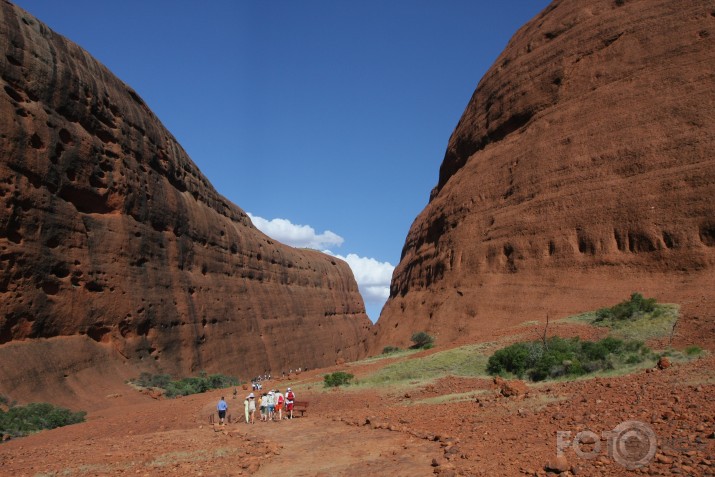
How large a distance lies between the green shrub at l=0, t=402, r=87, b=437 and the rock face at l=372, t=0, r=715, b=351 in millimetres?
18533

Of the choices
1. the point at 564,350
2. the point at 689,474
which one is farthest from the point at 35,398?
the point at 689,474

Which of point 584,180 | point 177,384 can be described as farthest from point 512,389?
point 177,384

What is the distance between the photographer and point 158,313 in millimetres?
29984

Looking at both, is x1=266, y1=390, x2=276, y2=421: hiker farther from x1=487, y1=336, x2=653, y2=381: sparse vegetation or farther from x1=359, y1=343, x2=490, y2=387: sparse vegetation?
x1=487, y1=336, x2=653, y2=381: sparse vegetation

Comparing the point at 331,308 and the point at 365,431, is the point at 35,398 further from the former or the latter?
the point at 331,308

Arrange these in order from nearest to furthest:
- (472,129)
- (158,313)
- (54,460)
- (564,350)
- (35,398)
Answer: (54,460) → (564,350) → (35,398) → (158,313) → (472,129)

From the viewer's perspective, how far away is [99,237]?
26703 mm

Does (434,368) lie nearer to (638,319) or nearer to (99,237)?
(638,319)

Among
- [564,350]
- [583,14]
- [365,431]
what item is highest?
[583,14]

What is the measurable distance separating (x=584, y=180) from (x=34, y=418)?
2649cm

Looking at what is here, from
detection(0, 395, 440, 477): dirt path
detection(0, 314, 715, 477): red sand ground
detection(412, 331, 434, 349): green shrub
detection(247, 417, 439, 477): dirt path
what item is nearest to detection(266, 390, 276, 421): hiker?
detection(0, 395, 440, 477): dirt path

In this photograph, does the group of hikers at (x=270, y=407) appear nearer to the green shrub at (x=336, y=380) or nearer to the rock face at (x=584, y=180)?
the green shrub at (x=336, y=380)

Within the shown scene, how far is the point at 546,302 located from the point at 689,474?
21108 millimetres

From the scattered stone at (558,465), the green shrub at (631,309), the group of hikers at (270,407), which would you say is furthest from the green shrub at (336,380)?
the scattered stone at (558,465)
